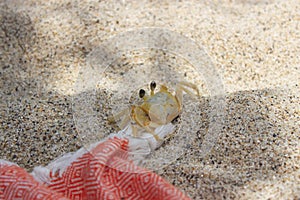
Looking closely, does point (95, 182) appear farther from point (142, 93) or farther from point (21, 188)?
point (142, 93)

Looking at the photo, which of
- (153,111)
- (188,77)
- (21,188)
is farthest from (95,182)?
(188,77)

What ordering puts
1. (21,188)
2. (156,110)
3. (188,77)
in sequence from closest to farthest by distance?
1. (21,188)
2. (156,110)
3. (188,77)

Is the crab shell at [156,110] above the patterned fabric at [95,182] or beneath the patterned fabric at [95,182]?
above

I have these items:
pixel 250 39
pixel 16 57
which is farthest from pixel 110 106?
pixel 250 39

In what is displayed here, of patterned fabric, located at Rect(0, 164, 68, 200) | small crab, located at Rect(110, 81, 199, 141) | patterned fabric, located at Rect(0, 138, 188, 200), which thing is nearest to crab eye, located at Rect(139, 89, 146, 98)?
small crab, located at Rect(110, 81, 199, 141)

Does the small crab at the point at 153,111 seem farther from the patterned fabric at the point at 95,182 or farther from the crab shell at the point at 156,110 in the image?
the patterned fabric at the point at 95,182

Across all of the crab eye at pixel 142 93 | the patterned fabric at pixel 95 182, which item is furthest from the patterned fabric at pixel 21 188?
the crab eye at pixel 142 93
